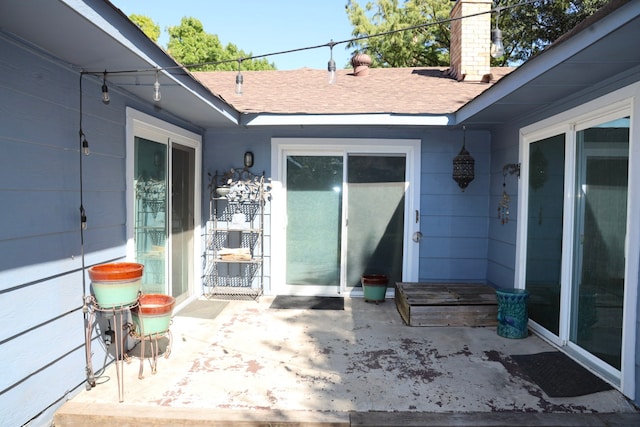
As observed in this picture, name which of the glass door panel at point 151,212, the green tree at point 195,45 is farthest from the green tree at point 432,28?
the glass door panel at point 151,212

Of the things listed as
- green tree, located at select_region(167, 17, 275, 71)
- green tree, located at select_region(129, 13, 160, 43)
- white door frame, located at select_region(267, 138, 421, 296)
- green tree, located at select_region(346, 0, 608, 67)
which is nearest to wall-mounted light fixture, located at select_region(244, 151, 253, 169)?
white door frame, located at select_region(267, 138, 421, 296)

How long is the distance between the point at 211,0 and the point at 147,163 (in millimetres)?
Result: 6031

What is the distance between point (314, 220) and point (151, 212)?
201cm

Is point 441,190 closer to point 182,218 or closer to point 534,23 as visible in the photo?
point 182,218

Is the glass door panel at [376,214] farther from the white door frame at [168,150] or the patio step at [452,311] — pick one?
the white door frame at [168,150]

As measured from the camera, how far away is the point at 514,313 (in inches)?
141

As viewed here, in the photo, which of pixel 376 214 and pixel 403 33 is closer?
pixel 376 214

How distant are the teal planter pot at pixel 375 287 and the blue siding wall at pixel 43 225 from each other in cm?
281

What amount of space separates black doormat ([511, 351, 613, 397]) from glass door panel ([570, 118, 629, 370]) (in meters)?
0.17

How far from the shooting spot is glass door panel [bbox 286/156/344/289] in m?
5.05

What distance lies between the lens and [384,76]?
620 centimetres

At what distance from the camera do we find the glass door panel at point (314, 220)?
5047 mm

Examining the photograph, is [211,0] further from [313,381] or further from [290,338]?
[313,381]

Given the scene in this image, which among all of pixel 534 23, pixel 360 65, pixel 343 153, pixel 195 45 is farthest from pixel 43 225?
pixel 195 45
